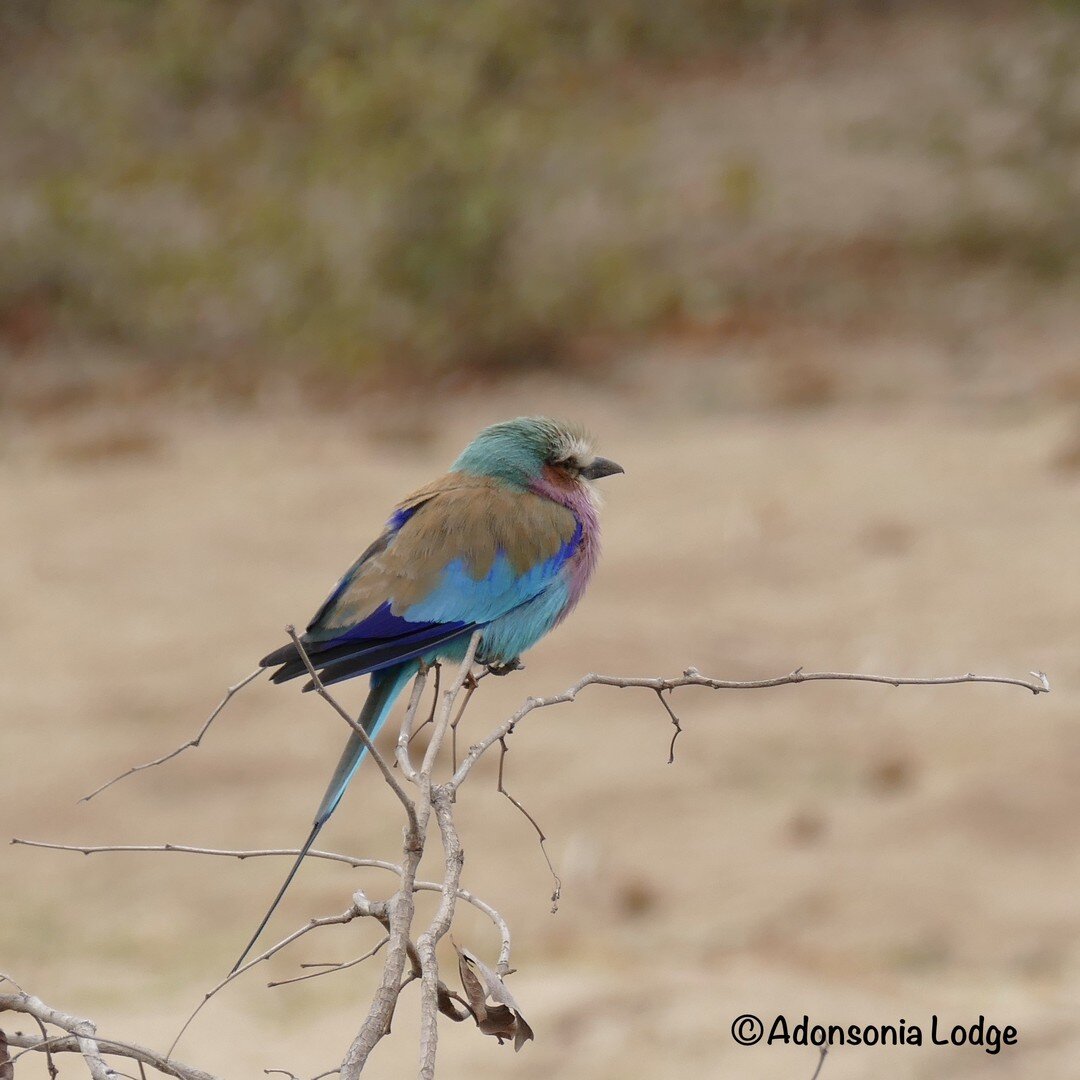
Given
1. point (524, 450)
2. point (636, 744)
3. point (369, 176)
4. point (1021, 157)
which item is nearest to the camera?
point (524, 450)

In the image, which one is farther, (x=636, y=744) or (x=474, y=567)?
(x=636, y=744)

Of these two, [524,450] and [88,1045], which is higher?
[524,450]

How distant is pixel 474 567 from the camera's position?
3.16 metres

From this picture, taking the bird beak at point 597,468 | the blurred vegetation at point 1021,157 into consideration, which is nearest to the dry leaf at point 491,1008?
the bird beak at point 597,468

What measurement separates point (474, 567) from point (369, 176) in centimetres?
1071

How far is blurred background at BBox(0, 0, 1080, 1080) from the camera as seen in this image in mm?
6395

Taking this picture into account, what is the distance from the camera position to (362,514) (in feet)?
36.7

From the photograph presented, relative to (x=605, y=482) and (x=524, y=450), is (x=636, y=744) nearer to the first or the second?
(x=605, y=482)

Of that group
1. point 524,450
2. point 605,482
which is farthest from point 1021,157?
point 524,450

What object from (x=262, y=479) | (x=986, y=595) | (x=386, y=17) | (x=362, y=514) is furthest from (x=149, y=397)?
(x=986, y=595)

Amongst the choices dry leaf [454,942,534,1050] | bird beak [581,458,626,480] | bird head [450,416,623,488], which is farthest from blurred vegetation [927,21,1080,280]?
dry leaf [454,942,534,1050]

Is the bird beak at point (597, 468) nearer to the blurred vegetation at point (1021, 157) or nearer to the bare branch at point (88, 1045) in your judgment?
the bare branch at point (88, 1045)

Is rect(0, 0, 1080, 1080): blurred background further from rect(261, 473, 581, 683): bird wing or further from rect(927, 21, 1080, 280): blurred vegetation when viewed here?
rect(261, 473, 581, 683): bird wing

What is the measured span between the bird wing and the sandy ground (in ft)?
8.78
